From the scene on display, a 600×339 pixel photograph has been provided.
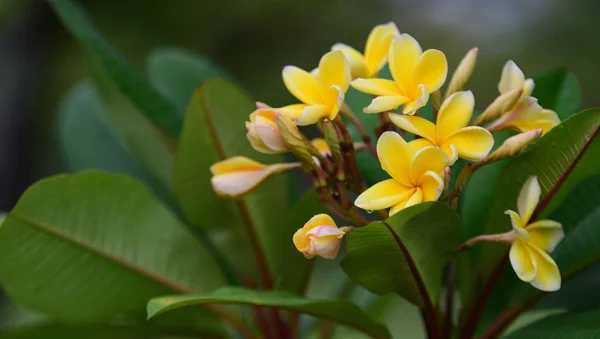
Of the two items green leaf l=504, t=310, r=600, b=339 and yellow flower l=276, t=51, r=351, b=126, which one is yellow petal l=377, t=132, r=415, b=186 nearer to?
yellow flower l=276, t=51, r=351, b=126

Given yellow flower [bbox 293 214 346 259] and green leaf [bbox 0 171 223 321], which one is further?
green leaf [bbox 0 171 223 321]

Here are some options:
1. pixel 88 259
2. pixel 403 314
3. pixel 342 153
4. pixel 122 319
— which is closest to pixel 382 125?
pixel 342 153

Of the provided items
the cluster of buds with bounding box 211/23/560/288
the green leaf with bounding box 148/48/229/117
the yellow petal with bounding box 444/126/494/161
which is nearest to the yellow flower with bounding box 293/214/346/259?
the cluster of buds with bounding box 211/23/560/288

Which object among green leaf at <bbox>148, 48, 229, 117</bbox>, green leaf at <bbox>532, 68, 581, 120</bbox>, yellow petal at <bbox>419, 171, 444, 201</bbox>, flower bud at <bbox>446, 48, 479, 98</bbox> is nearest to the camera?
yellow petal at <bbox>419, 171, 444, 201</bbox>

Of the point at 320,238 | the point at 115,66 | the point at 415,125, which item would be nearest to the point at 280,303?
the point at 320,238

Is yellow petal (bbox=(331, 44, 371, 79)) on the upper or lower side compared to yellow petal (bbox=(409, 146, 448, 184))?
upper

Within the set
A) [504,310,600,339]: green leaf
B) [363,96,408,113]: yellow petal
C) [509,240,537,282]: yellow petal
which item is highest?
[363,96,408,113]: yellow petal

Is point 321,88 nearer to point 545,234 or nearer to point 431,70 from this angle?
point 431,70

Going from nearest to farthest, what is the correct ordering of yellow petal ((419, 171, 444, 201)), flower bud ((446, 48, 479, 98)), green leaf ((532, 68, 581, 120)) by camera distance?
yellow petal ((419, 171, 444, 201)), flower bud ((446, 48, 479, 98)), green leaf ((532, 68, 581, 120))
